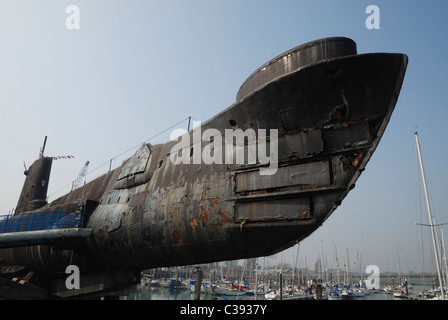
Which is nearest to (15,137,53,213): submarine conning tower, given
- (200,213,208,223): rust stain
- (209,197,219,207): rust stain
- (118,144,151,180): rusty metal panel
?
(118,144,151,180): rusty metal panel

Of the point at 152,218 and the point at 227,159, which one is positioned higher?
the point at 227,159

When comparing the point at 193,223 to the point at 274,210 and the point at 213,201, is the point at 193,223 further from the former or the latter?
the point at 274,210

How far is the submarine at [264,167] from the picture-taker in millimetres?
6586

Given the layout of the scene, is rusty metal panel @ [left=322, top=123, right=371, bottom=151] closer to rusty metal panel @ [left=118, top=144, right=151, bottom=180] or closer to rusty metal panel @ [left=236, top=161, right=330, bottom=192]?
rusty metal panel @ [left=236, top=161, right=330, bottom=192]

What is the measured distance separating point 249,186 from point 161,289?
79.4 m

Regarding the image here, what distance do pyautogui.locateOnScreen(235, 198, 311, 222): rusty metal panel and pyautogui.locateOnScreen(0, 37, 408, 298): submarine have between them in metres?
0.02

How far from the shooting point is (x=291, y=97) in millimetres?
7230

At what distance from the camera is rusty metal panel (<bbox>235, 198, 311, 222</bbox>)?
6.67 metres

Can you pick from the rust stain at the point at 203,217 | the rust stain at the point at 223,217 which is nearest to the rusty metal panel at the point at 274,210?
the rust stain at the point at 223,217
